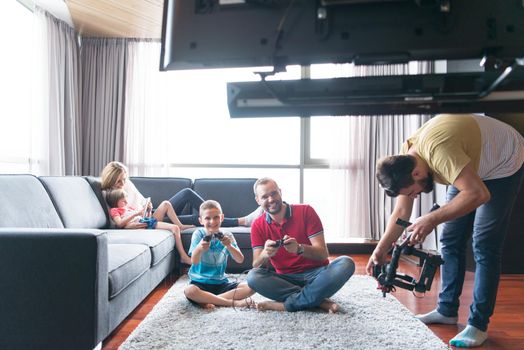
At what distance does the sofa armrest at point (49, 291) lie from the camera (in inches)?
64.8

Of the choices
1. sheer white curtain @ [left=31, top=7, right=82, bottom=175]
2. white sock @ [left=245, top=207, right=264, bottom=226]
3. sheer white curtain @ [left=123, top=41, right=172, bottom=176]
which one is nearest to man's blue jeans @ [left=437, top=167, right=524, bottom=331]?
white sock @ [left=245, top=207, right=264, bottom=226]

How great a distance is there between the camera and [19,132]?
3811 millimetres

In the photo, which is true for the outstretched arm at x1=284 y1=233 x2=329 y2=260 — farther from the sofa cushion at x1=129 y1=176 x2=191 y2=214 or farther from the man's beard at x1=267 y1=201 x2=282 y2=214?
the sofa cushion at x1=129 y1=176 x2=191 y2=214

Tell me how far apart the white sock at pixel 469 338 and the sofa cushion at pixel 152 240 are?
5.38 ft

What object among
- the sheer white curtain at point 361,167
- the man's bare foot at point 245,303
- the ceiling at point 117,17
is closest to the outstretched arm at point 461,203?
the man's bare foot at point 245,303

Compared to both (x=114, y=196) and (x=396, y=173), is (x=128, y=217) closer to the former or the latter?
(x=114, y=196)

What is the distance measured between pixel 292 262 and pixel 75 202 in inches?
61.4

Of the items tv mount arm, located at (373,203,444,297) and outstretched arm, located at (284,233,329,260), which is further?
outstretched arm, located at (284,233,329,260)

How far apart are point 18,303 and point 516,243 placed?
3327 millimetres

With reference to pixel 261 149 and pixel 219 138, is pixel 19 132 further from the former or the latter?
pixel 261 149

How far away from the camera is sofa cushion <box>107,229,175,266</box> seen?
2.60 meters

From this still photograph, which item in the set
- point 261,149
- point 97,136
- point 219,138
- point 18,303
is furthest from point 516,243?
point 97,136

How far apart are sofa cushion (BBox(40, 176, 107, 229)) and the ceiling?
1644mm

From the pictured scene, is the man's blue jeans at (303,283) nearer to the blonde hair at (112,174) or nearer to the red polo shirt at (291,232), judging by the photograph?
the red polo shirt at (291,232)
